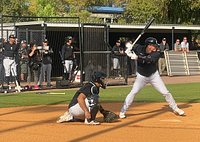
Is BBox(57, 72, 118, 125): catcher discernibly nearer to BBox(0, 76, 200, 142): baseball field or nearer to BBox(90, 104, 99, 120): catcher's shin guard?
BBox(90, 104, 99, 120): catcher's shin guard

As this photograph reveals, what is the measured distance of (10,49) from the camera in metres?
18.3

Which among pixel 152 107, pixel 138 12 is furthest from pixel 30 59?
pixel 138 12

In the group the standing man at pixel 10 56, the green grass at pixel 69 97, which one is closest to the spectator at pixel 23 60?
the standing man at pixel 10 56

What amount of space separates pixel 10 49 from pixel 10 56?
314 mm

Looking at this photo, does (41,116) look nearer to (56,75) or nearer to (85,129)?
(85,129)

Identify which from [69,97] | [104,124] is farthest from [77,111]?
[69,97]

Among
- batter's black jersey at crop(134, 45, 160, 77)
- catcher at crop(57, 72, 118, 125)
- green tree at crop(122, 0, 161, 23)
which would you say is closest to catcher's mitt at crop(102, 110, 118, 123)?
catcher at crop(57, 72, 118, 125)

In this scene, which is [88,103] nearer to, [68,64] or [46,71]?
[68,64]

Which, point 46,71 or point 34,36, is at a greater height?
point 34,36

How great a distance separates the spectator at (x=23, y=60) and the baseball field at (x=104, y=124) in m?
5.27

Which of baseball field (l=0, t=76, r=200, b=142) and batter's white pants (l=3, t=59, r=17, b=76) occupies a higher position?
batter's white pants (l=3, t=59, r=17, b=76)

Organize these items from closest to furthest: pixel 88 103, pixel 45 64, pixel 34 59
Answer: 1. pixel 88 103
2. pixel 34 59
3. pixel 45 64

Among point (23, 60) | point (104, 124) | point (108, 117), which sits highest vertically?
point (23, 60)

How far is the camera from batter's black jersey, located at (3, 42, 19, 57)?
60.0 feet
